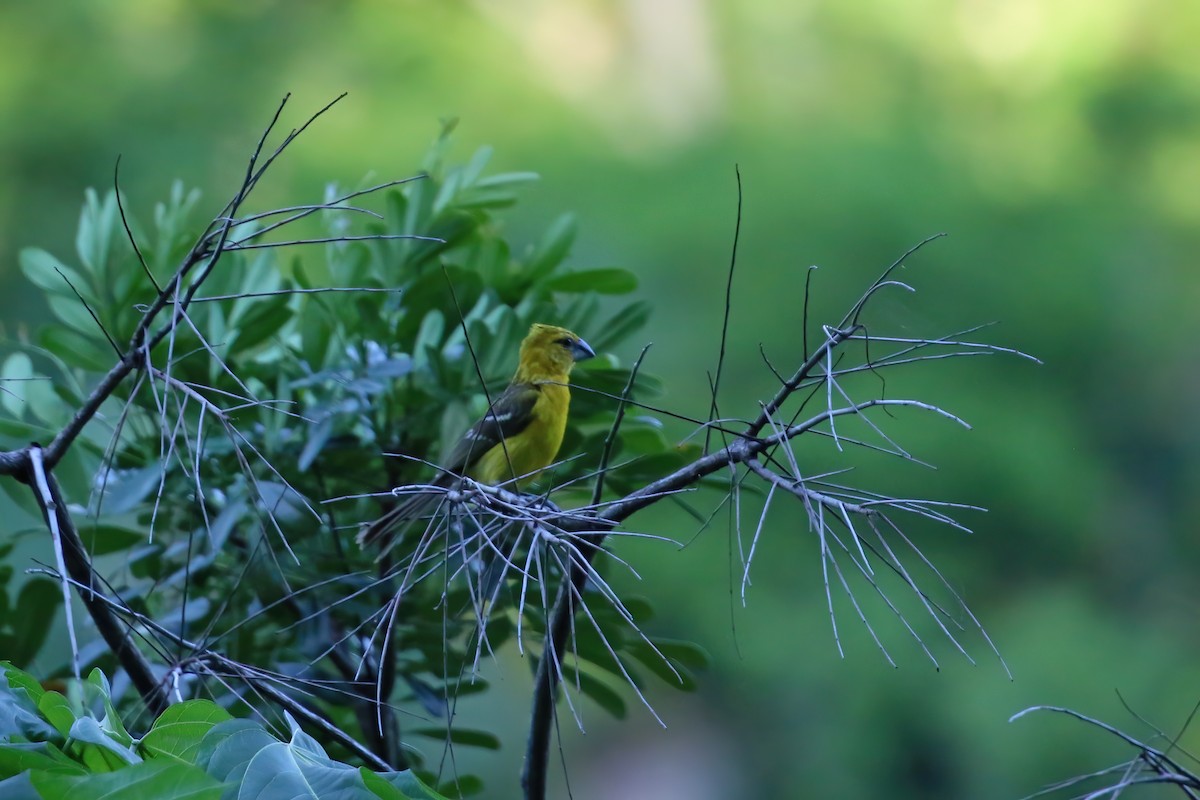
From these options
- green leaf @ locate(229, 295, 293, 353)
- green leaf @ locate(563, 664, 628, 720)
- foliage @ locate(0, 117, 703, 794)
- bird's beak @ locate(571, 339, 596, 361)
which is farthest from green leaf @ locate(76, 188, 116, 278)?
green leaf @ locate(563, 664, 628, 720)

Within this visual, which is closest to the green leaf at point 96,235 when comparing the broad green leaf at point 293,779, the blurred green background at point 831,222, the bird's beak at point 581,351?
the bird's beak at point 581,351

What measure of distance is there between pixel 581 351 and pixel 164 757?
1.65 feet

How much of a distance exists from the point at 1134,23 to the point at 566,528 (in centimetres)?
319

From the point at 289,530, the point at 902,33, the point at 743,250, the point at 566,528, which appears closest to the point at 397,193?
the point at 289,530

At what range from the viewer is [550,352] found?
2.86 feet

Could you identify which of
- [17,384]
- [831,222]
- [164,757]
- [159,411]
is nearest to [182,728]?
[164,757]

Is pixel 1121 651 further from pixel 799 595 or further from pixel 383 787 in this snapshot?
pixel 383 787

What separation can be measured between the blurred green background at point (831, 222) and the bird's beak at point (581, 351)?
1.56 meters

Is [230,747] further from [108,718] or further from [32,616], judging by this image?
[32,616]

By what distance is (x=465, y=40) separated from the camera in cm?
343

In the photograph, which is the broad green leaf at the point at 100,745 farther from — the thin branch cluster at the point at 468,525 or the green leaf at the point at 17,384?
the green leaf at the point at 17,384

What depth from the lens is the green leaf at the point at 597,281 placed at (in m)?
0.85

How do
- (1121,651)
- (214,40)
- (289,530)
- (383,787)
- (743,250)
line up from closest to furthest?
(383,787) < (289,530) < (1121,651) < (743,250) < (214,40)

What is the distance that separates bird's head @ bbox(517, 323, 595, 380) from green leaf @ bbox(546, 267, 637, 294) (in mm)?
34
